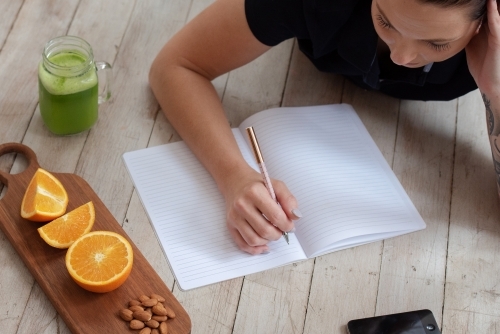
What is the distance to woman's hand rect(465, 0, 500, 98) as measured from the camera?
4.30 ft

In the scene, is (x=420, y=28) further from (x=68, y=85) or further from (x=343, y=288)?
(x=68, y=85)

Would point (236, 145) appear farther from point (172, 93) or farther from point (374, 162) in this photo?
point (374, 162)

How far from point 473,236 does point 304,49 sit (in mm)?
507

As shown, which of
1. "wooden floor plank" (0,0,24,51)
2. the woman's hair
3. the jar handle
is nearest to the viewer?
the woman's hair

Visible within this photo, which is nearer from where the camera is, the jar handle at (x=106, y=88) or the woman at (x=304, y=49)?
the woman at (x=304, y=49)

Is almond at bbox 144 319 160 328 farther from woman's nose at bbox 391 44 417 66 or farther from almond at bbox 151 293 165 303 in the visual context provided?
woman's nose at bbox 391 44 417 66

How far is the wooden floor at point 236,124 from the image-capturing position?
1283mm

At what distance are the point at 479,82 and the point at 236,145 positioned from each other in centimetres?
48

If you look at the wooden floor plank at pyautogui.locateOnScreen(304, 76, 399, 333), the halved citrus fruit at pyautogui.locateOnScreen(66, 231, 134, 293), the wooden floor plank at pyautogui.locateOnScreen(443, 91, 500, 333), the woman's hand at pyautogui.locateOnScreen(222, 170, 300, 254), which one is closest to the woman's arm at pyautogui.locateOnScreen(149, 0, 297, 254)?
the woman's hand at pyautogui.locateOnScreen(222, 170, 300, 254)

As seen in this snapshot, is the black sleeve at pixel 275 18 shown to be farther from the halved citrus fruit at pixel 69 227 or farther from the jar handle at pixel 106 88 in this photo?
the halved citrus fruit at pixel 69 227

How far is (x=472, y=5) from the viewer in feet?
3.76

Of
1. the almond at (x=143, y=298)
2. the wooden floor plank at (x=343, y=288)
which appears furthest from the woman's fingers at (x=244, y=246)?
the almond at (x=143, y=298)

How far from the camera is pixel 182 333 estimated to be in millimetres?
1187

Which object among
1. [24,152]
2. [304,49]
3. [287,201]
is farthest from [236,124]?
[24,152]
